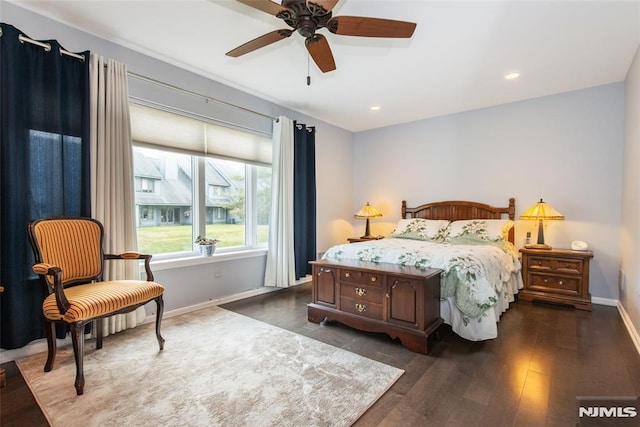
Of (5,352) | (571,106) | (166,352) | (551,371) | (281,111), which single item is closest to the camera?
(551,371)

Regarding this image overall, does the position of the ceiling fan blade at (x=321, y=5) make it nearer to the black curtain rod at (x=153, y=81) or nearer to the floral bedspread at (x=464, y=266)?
the black curtain rod at (x=153, y=81)

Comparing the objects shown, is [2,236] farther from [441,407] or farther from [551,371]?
[551,371]

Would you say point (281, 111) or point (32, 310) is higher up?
point (281, 111)

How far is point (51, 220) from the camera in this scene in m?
2.28

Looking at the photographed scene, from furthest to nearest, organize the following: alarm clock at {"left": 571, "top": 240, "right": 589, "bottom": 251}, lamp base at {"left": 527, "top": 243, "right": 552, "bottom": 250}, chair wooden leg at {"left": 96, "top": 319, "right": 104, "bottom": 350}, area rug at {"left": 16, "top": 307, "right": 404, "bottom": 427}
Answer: lamp base at {"left": 527, "top": 243, "right": 552, "bottom": 250}
alarm clock at {"left": 571, "top": 240, "right": 589, "bottom": 251}
chair wooden leg at {"left": 96, "top": 319, "right": 104, "bottom": 350}
area rug at {"left": 16, "top": 307, "right": 404, "bottom": 427}

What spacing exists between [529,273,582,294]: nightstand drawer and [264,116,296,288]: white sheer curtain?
3107mm

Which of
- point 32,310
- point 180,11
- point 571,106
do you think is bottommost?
point 32,310

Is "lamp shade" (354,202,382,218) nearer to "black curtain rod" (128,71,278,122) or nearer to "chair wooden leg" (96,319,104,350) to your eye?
"black curtain rod" (128,71,278,122)

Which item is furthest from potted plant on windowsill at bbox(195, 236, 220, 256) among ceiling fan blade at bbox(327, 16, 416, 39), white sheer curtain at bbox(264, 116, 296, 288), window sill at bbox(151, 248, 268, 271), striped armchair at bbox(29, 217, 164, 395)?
ceiling fan blade at bbox(327, 16, 416, 39)

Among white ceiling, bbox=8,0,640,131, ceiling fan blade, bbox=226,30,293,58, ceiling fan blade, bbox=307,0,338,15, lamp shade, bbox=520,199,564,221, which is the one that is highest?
white ceiling, bbox=8,0,640,131

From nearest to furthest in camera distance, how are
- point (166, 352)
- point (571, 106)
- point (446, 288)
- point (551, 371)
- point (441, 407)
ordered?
point (441, 407) < point (551, 371) < point (166, 352) < point (446, 288) < point (571, 106)

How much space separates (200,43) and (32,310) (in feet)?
8.53

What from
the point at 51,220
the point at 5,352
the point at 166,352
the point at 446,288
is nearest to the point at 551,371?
the point at 446,288

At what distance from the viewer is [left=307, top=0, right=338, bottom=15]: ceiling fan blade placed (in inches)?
66.3
